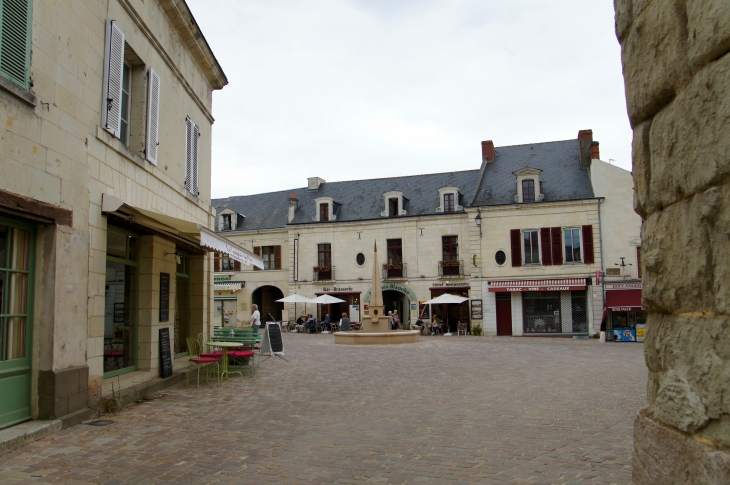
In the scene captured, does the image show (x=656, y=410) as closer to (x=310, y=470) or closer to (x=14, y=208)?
(x=310, y=470)

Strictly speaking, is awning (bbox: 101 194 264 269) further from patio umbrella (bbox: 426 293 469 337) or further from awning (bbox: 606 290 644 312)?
patio umbrella (bbox: 426 293 469 337)

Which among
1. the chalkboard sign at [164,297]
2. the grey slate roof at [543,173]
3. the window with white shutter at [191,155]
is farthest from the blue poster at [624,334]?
the chalkboard sign at [164,297]

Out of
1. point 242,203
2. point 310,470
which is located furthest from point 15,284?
point 242,203

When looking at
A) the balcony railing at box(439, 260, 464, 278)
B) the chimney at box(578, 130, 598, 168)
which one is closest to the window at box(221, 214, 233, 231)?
the balcony railing at box(439, 260, 464, 278)

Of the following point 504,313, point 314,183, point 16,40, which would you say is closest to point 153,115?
point 16,40

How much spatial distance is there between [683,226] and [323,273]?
31.6 m

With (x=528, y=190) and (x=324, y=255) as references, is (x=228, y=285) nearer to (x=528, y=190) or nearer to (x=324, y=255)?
(x=324, y=255)

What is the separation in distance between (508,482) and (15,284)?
17.1 ft

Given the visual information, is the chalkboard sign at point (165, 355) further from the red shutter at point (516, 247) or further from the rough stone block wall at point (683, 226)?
the red shutter at point (516, 247)

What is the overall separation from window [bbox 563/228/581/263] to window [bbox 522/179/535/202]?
2.36m

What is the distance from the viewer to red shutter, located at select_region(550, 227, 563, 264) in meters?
27.9

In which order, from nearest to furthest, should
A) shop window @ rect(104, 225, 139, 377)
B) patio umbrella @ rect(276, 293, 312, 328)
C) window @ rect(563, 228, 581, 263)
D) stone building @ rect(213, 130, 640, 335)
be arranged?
shop window @ rect(104, 225, 139, 377) → stone building @ rect(213, 130, 640, 335) → window @ rect(563, 228, 581, 263) → patio umbrella @ rect(276, 293, 312, 328)

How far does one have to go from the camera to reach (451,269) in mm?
30797

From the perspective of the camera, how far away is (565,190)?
28.7 metres
